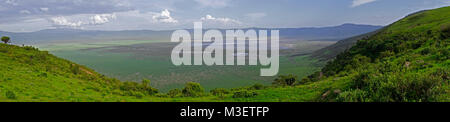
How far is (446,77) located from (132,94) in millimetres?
22808

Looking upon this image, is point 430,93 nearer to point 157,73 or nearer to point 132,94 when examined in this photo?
point 132,94
